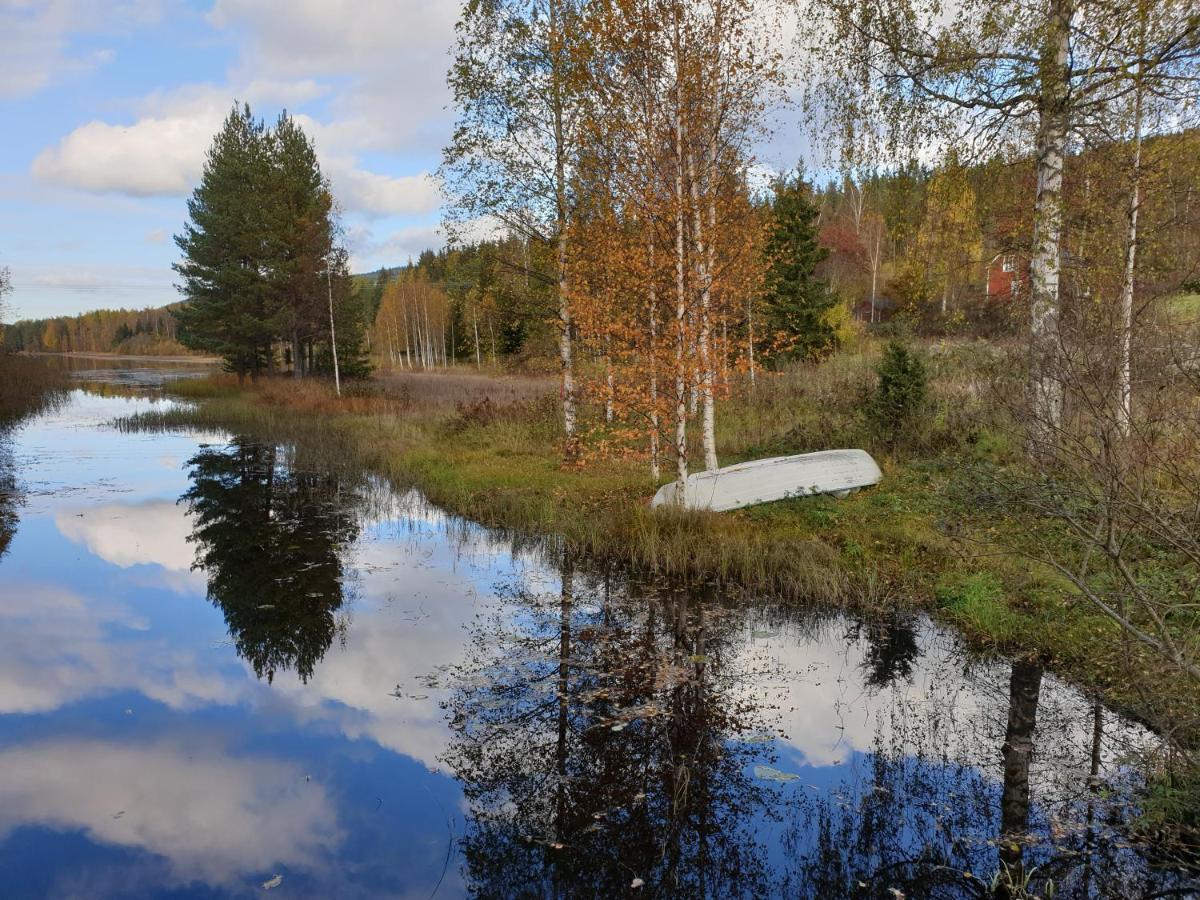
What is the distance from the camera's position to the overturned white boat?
9.93 m

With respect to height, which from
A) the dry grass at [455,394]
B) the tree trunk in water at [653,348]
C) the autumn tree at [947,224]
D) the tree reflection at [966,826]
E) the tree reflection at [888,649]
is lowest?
the tree reflection at [888,649]

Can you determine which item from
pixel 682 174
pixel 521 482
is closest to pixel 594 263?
pixel 682 174

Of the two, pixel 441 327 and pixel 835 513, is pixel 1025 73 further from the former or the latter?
pixel 441 327

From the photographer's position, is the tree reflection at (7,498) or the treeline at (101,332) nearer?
the tree reflection at (7,498)

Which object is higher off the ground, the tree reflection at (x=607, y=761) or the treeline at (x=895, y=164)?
the treeline at (x=895, y=164)

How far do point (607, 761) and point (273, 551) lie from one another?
7213 mm

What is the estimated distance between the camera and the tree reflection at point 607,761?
3.92 meters

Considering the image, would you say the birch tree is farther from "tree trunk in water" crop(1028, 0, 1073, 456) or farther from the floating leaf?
the floating leaf

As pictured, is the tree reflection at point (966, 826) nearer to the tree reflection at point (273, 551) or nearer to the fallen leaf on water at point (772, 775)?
the fallen leaf on water at point (772, 775)

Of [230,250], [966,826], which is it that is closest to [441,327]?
[230,250]

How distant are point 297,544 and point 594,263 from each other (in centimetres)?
657

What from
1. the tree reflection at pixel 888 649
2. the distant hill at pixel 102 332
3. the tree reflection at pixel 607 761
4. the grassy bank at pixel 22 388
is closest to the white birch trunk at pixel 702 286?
the tree reflection at pixel 607 761

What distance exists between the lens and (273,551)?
10281mm

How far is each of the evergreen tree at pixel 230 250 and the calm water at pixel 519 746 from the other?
23.6m
